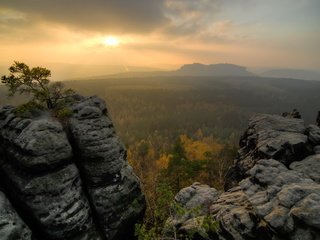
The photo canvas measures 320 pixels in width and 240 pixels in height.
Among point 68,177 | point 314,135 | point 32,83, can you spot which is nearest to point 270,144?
point 314,135

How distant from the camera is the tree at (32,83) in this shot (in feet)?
76.5

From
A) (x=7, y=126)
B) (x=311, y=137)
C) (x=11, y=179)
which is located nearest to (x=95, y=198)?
(x=11, y=179)

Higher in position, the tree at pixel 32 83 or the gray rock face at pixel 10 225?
the tree at pixel 32 83

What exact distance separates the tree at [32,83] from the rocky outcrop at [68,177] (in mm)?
1684

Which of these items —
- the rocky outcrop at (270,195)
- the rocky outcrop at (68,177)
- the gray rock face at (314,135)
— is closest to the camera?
the rocky outcrop at (270,195)

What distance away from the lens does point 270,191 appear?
20562mm

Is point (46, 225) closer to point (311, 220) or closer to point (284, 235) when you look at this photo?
point (284, 235)

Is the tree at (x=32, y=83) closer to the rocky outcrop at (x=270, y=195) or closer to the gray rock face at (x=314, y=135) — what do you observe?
the rocky outcrop at (x=270, y=195)

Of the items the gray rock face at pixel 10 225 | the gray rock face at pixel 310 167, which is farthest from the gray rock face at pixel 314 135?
the gray rock face at pixel 10 225

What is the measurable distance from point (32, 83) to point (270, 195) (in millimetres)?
20988

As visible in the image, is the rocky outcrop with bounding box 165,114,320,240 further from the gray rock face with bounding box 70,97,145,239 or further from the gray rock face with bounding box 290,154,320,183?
the gray rock face with bounding box 70,97,145,239

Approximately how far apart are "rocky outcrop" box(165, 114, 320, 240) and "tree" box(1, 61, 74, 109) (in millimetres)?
15097

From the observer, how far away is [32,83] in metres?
24.1

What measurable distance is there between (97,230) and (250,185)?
12.9 metres
